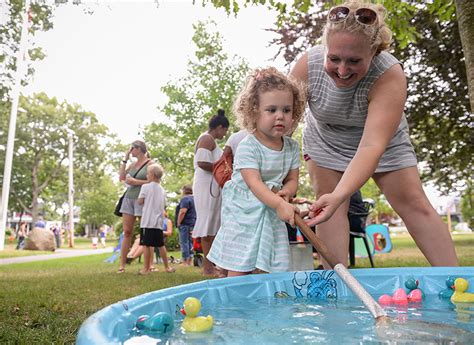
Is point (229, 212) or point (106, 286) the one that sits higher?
point (229, 212)

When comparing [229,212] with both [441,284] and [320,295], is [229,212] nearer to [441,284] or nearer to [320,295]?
[320,295]

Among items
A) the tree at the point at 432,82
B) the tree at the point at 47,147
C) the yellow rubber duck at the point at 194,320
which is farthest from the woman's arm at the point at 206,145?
the tree at the point at 47,147

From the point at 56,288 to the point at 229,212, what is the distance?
2151 mm

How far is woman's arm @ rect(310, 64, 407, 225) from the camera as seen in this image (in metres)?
1.94

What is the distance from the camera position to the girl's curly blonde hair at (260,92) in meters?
2.41

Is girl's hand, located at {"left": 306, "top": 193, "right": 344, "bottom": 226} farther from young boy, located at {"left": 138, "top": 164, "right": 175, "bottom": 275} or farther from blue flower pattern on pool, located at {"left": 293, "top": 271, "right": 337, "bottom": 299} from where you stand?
young boy, located at {"left": 138, "top": 164, "right": 175, "bottom": 275}

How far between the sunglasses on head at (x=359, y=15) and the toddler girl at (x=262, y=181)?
48cm

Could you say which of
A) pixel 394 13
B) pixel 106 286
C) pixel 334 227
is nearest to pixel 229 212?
pixel 334 227

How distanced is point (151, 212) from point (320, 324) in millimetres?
3907

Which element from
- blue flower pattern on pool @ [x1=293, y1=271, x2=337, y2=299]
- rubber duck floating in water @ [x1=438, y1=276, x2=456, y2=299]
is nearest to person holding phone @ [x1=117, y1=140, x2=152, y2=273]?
blue flower pattern on pool @ [x1=293, y1=271, x2=337, y2=299]

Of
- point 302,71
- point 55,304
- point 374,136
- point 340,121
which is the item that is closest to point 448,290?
point 374,136

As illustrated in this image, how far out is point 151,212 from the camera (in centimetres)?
521

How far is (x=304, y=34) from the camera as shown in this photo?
312 inches

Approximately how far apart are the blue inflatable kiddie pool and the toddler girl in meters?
0.24
